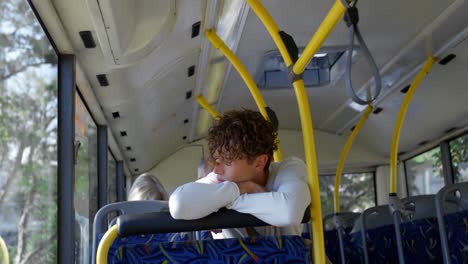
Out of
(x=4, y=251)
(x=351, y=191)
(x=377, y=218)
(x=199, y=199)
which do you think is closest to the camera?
(x=199, y=199)

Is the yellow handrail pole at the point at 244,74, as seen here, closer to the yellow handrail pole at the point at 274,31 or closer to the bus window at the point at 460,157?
the yellow handrail pole at the point at 274,31

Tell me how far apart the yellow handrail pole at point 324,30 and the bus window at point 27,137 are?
121 cm

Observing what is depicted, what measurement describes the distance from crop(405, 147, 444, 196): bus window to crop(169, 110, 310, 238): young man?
664cm

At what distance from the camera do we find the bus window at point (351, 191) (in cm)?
997

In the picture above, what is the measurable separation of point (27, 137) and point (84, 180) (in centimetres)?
200

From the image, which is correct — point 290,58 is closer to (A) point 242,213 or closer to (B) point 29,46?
(A) point 242,213

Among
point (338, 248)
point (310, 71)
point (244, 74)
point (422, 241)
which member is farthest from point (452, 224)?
point (310, 71)

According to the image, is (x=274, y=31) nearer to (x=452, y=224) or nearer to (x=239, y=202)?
(x=239, y=202)

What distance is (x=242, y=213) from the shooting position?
6.05ft

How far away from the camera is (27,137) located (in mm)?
3018

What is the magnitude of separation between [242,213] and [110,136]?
467cm

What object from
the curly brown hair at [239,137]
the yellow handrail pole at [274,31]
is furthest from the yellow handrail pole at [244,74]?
the curly brown hair at [239,137]

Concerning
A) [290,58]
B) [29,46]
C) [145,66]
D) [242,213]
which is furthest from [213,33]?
[242,213]

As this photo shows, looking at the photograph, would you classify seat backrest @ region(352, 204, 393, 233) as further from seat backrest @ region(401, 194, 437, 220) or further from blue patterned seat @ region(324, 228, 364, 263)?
seat backrest @ region(401, 194, 437, 220)
